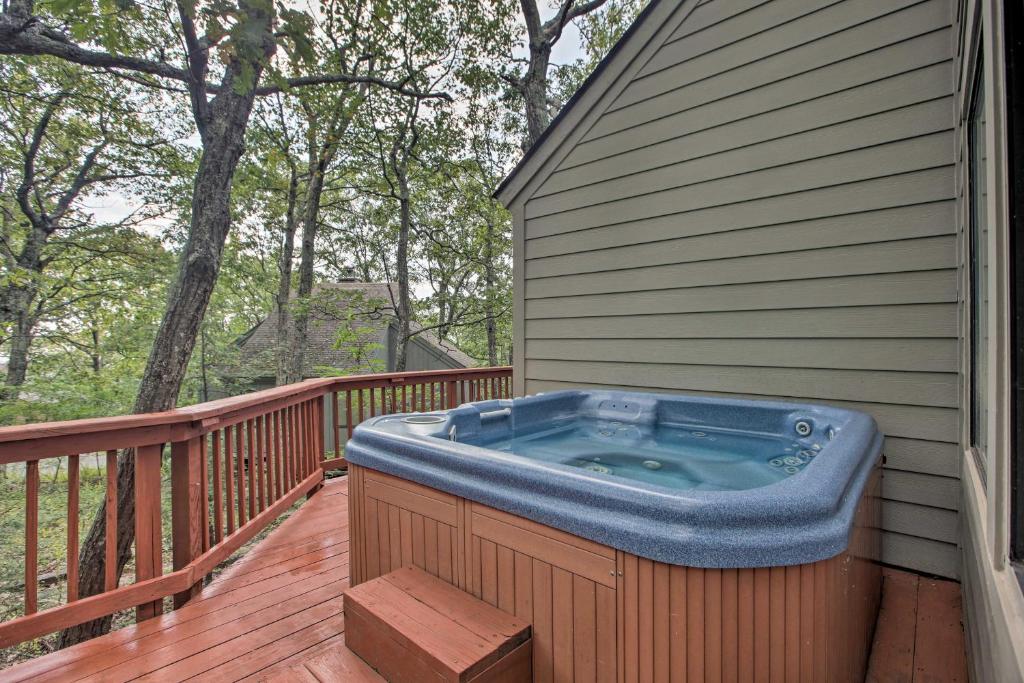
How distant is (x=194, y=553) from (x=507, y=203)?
3159 millimetres

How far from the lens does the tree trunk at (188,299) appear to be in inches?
139

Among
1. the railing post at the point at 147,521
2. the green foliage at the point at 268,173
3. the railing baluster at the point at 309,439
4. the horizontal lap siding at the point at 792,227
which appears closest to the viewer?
the railing post at the point at 147,521

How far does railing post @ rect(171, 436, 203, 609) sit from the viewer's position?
204cm

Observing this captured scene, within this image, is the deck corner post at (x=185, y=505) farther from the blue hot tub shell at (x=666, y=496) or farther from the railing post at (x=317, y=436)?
the railing post at (x=317, y=436)

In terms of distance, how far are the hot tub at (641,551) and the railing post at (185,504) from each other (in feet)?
2.42

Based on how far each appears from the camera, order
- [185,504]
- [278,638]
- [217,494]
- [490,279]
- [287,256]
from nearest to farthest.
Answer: [278,638], [185,504], [217,494], [287,256], [490,279]

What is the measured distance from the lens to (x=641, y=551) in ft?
3.52

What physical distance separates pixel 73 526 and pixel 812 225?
3.54m

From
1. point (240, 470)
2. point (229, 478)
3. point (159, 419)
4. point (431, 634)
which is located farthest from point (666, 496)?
point (240, 470)

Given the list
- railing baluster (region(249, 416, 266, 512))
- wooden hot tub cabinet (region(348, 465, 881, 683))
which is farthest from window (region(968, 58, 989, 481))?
railing baluster (region(249, 416, 266, 512))

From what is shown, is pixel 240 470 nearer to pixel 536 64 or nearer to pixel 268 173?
pixel 536 64

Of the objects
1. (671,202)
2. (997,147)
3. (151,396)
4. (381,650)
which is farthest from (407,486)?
(151,396)

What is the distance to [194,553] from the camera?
2082mm

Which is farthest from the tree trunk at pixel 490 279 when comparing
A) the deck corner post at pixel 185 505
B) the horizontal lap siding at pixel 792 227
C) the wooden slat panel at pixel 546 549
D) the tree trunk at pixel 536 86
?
the wooden slat panel at pixel 546 549
